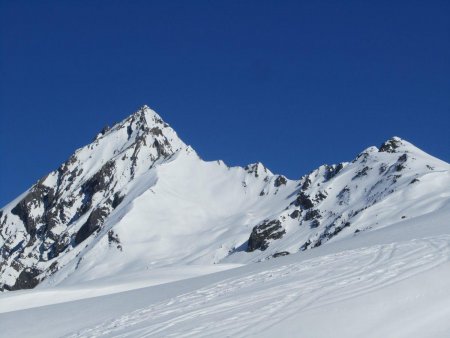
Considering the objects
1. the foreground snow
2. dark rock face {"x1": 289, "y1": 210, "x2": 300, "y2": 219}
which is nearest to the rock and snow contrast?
the foreground snow

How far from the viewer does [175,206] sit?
5851 inches

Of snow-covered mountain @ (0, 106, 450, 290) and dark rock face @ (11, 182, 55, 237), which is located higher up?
dark rock face @ (11, 182, 55, 237)

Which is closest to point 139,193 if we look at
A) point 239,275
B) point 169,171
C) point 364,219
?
point 169,171

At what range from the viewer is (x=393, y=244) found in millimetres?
18656

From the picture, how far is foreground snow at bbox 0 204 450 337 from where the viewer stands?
10.8 meters

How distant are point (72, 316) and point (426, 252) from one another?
846 centimetres

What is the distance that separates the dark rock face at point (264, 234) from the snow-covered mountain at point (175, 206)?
23 centimetres

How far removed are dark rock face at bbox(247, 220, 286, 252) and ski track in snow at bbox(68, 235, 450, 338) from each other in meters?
92.7

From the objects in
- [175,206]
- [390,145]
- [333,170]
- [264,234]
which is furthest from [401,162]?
[175,206]

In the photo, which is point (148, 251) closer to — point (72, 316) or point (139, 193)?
point (139, 193)

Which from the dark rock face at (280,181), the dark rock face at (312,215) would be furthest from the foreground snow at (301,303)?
the dark rock face at (280,181)

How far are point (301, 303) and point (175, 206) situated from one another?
137 meters

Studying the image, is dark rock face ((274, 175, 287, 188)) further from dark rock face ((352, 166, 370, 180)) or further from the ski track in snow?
the ski track in snow

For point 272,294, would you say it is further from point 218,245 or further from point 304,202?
point 218,245
